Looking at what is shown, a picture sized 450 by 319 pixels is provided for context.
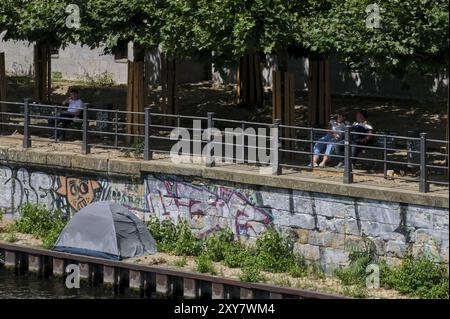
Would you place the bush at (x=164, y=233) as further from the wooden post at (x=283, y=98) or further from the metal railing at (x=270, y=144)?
the wooden post at (x=283, y=98)

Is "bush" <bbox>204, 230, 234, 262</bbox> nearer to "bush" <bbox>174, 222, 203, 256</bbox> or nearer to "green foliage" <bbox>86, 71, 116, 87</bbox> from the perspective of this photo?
"bush" <bbox>174, 222, 203, 256</bbox>

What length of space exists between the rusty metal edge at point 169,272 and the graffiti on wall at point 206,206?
1.45m

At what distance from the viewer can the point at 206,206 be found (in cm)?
2958

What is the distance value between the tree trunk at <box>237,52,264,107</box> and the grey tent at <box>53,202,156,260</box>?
9177mm

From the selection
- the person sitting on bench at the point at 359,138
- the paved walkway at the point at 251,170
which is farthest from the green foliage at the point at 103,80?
the person sitting on bench at the point at 359,138

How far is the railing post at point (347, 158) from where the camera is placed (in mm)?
27878

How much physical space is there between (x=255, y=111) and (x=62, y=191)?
8.07 metres

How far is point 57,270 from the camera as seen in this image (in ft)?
97.9

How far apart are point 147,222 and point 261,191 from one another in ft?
8.73

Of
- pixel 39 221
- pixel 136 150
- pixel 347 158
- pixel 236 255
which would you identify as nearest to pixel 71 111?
pixel 136 150

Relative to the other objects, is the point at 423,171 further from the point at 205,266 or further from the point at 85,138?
the point at 85,138

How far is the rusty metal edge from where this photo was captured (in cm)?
2712
